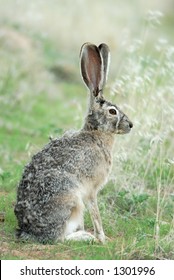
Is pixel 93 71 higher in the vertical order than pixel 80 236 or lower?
higher

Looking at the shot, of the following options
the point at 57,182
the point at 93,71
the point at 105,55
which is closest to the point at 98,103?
the point at 93,71

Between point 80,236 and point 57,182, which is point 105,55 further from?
point 80,236

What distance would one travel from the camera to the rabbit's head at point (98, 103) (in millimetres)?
7602

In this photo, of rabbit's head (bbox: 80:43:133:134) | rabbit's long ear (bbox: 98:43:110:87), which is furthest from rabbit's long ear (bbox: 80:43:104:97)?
rabbit's long ear (bbox: 98:43:110:87)

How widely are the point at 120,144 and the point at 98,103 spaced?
2.25 metres

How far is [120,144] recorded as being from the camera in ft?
32.2

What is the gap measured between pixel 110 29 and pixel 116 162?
15600 millimetres

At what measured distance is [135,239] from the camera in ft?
22.8

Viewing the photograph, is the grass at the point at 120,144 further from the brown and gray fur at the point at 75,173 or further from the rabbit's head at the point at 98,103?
the rabbit's head at the point at 98,103

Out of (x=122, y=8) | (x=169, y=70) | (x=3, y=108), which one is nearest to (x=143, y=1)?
(x=122, y=8)

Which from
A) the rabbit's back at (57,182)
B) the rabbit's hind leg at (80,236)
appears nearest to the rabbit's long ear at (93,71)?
the rabbit's back at (57,182)

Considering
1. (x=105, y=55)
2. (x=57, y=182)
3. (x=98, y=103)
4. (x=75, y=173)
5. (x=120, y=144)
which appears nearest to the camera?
(x=57, y=182)

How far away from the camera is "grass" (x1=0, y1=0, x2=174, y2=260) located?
7.05 metres

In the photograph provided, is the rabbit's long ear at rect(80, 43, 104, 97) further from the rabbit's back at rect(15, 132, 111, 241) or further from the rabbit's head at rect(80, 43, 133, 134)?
the rabbit's back at rect(15, 132, 111, 241)
